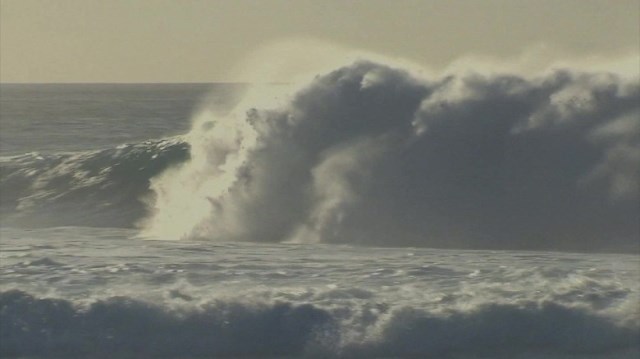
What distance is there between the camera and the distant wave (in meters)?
12.1

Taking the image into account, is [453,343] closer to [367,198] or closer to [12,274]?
[12,274]

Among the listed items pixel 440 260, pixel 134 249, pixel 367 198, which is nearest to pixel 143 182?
pixel 367 198

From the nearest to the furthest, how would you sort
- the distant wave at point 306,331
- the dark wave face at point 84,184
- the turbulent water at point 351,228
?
the distant wave at point 306,331
the turbulent water at point 351,228
the dark wave face at point 84,184

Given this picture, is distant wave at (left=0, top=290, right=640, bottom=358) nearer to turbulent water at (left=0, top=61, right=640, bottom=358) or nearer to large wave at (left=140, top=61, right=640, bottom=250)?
turbulent water at (left=0, top=61, right=640, bottom=358)

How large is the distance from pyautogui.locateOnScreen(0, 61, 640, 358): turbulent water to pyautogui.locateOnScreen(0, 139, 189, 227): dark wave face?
0.28 feet

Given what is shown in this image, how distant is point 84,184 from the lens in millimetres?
26969

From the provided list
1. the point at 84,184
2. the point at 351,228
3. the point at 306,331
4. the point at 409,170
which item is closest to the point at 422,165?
the point at 409,170

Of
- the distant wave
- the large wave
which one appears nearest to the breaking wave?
the large wave

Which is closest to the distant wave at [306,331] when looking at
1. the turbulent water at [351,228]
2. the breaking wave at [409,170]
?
the turbulent water at [351,228]

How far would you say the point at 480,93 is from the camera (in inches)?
917

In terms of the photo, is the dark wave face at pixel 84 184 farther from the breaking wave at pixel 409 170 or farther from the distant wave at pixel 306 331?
the distant wave at pixel 306 331

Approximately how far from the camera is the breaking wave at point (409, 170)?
65.0 feet

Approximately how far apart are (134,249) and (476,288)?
5549mm

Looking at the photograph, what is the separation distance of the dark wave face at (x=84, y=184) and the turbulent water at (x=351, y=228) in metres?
0.08
